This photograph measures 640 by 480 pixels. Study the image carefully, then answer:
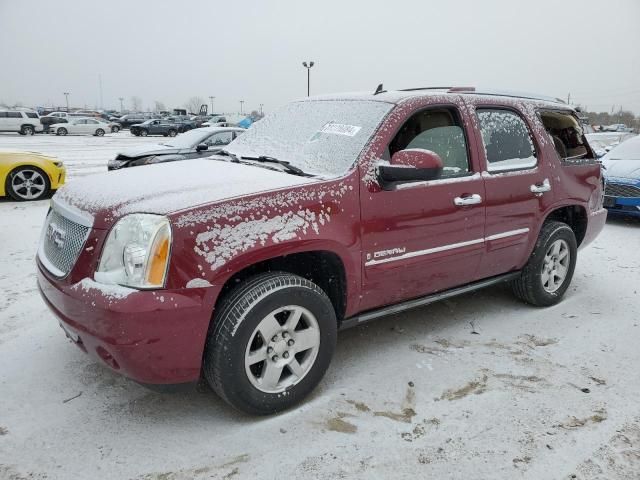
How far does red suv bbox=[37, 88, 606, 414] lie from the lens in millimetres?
2477

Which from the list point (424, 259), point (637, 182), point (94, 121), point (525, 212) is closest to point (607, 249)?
point (637, 182)

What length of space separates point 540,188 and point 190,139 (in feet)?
28.8

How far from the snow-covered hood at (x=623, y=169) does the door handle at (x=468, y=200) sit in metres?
6.13

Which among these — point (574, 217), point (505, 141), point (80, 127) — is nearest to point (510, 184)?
point (505, 141)

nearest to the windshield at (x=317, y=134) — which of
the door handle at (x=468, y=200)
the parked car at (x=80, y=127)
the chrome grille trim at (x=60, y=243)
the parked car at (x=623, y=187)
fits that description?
the door handle at (x=468, y=200)

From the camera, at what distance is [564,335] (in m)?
4.01

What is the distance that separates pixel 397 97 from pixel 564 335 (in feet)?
7.29

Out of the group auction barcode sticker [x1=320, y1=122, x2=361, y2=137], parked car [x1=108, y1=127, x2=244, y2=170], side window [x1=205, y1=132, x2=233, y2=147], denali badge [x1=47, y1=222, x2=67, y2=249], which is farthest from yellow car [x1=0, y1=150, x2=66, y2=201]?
auction barcode sticker [x1=320, y1=122, x2=361, y2=137]

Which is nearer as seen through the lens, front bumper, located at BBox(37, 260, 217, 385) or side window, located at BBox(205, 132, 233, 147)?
front bumper, located at BBox(37, 260, 217, 385)

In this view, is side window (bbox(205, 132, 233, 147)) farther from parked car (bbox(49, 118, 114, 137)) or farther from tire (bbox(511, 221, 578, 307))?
parked car (bbox(49, 118, 114, 137))

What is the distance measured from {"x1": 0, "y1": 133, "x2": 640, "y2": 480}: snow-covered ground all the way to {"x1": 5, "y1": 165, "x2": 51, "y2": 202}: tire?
18.0 feet

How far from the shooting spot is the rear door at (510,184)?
379cm

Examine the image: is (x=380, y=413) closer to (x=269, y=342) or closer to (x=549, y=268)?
(x=269, y=342)

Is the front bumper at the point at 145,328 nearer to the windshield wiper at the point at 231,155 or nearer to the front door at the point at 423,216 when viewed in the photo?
the front door at the point at 423,216
